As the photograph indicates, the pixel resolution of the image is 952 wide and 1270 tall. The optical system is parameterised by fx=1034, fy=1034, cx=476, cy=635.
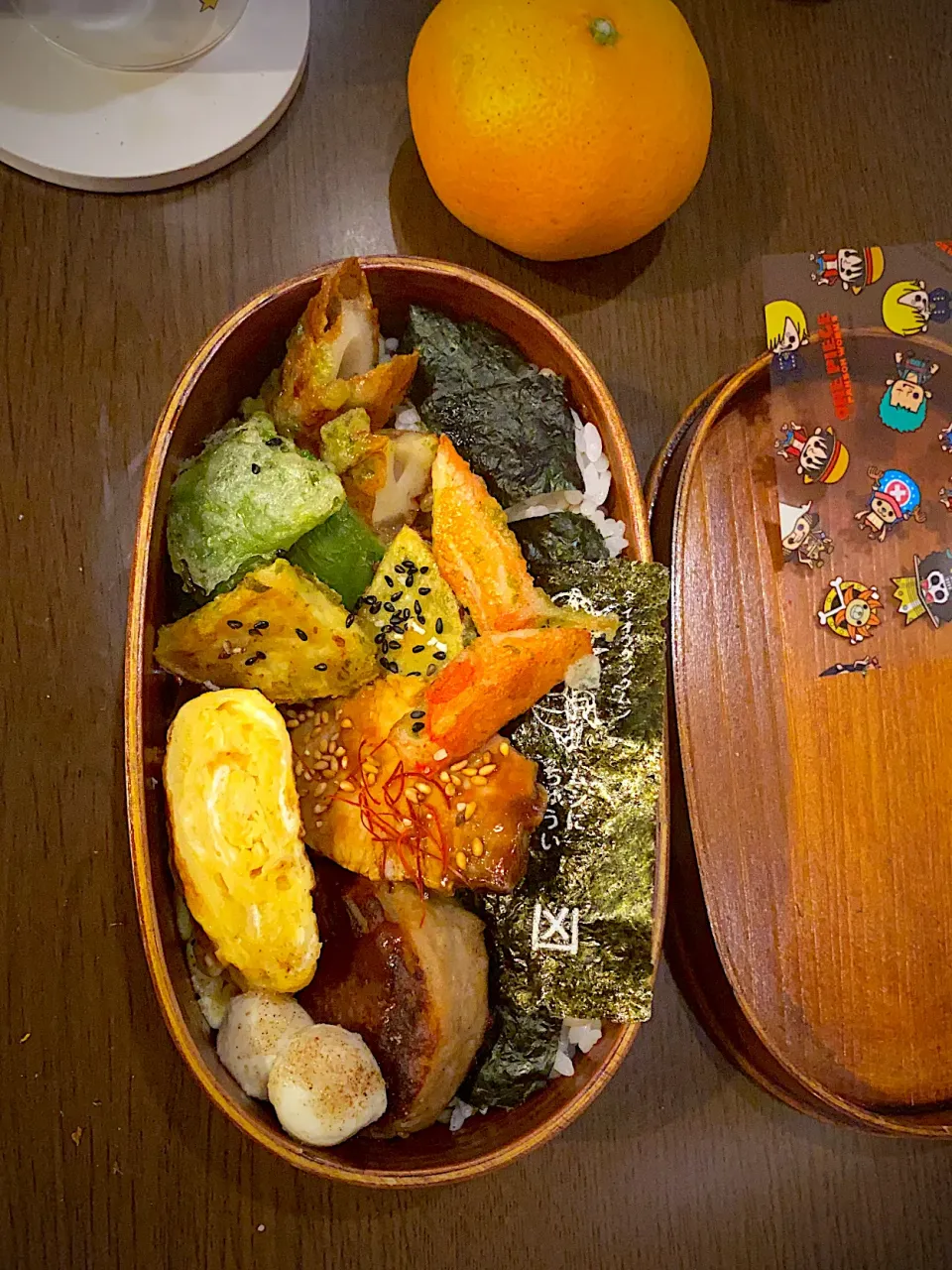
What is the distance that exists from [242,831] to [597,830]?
18.1 inches

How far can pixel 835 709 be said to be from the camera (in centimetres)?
157

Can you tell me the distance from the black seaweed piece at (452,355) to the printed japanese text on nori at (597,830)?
1.01 ft

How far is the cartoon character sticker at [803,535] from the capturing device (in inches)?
61.0

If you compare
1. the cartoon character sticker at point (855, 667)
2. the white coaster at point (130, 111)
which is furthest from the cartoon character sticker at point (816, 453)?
the white coaster at point (130, 111)

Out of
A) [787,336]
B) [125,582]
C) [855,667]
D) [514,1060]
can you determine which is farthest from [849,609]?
[125,582]

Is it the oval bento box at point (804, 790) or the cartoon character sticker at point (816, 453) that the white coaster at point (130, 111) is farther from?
the cartoon character sticker at point (816, 453)

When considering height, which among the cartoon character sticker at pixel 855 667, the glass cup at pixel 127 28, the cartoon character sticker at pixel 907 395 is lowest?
Result: the cartoon character sticker at pixel 855 667

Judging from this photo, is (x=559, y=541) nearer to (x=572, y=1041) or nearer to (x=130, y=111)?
(x=572, y=1041)

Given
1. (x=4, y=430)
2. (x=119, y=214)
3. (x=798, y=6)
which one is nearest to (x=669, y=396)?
(x=798, y=6)

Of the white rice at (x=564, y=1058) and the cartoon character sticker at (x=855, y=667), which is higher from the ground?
the cartoon character sticker at (x=855, y=667)

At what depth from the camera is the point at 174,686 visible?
1.37 meters

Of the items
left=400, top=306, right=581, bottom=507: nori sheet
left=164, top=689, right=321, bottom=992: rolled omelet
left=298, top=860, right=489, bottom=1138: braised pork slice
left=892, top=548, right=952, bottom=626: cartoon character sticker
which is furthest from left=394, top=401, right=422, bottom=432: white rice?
left=892, top=548, right=952, bottom=626: cartoon character sticker

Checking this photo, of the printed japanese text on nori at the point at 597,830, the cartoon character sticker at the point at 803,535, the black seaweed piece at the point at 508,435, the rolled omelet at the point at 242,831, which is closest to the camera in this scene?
the rolled omelet at the point at 242,831

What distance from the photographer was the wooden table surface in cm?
154
